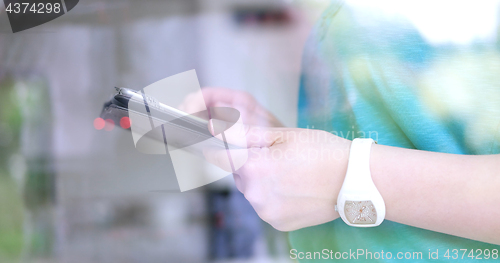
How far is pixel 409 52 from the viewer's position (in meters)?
0.50

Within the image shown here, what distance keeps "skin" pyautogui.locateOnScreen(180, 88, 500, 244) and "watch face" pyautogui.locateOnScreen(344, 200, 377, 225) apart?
0.02 meters

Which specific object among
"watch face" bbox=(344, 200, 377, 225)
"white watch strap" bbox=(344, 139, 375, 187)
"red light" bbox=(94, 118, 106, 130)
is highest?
"white watch strap" bbox=(344, 139, 375, 187)

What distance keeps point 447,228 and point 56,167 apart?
2.31 ft

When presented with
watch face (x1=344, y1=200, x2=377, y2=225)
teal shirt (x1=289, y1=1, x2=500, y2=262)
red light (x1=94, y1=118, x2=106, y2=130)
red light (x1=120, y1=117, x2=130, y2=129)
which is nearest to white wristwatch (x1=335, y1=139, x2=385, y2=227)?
watch face (x1=344, y1=200, x2=377, y2=225)

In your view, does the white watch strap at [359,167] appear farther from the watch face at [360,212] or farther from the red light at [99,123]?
the red light at [99,123]

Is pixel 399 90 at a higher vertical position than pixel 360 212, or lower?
higher

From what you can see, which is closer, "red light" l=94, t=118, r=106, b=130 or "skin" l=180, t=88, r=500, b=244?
"skin" l=180, t=88, r=500, b=244

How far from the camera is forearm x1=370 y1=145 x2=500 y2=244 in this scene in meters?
0.36

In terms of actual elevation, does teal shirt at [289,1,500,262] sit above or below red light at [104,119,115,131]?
above

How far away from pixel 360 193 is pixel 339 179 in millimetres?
38

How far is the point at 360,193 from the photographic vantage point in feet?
1.32

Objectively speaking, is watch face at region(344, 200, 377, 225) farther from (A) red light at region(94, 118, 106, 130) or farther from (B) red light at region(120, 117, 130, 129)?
(A) red light at region(94, 118, 106, 130)

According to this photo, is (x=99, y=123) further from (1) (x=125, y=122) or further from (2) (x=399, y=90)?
(2) (x=399, y=90)

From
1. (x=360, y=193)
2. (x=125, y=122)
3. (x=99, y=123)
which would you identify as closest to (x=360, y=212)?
(x=360, y=193)
